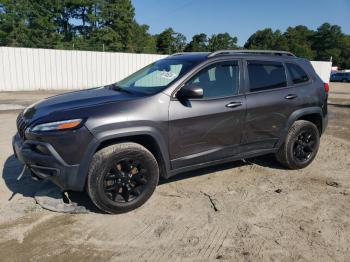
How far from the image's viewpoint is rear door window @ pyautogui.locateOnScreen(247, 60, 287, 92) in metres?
4.43

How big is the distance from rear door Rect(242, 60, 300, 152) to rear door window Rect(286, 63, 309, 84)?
0.13m

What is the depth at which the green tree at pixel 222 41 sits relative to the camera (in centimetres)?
6769

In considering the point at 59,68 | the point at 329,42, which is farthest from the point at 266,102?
the point at 329,42

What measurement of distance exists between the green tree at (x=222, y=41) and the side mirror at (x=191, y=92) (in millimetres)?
64788

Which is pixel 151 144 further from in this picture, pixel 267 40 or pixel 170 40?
pixel 267 40

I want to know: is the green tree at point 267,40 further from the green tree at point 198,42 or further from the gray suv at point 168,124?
the gray suv at point 168,124

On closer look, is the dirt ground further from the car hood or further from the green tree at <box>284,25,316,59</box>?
the green tree at <box>284,25,316,59</box>

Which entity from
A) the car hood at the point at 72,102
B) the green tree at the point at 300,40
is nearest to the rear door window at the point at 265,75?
the car hood at the point at 72,102

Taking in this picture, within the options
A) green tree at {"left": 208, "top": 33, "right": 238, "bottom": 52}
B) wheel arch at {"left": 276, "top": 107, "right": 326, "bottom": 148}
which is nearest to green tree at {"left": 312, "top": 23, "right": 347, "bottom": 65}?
green tree at {"left": 208, "top": 33, "right": 238, "bottom": 52}

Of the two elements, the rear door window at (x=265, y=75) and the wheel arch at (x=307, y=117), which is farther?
the wheel arch at (x=307, y=117)

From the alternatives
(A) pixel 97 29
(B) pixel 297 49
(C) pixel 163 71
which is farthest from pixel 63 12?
(B) pixel 297 49

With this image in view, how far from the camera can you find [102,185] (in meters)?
3.44

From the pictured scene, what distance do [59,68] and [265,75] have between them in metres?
14.8

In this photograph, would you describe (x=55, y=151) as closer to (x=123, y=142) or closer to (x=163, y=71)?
(x=123, y=142)
